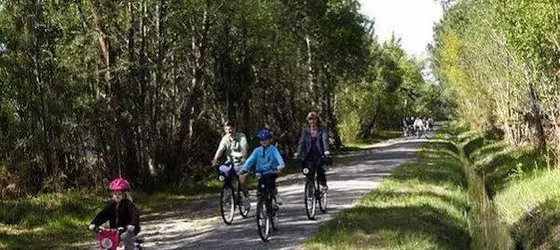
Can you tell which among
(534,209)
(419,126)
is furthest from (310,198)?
(419,126)

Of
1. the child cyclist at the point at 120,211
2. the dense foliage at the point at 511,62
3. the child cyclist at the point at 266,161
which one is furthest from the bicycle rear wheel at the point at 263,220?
the dense foliage at the point at 511,62

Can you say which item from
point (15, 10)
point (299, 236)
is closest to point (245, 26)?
point (15, 10)

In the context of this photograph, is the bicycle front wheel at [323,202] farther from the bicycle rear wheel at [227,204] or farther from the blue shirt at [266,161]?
the blue shirt at [266,161]

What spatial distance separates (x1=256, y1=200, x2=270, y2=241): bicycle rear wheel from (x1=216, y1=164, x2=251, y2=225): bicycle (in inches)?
91.6

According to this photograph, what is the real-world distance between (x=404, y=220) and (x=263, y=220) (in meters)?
3.27

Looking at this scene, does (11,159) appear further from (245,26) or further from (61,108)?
(245,26)

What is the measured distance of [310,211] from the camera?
15.4 meters

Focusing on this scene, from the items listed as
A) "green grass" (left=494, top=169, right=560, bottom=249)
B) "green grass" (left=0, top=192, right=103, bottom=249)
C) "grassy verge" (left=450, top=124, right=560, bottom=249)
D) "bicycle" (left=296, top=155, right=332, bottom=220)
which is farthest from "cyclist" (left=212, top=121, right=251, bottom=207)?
"green grass" (left=494, top=169, right=560, bottom=249)

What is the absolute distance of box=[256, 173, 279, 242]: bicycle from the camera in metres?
12.9

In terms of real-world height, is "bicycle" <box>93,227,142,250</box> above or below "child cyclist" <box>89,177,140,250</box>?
below

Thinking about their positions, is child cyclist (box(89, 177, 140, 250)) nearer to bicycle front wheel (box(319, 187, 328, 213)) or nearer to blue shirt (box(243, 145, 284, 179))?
blue shirt (box(243, 145, 284, 179))

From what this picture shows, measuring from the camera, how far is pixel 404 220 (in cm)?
1470

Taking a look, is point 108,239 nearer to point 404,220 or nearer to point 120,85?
point 404,220

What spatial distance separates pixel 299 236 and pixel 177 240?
2631mm
